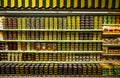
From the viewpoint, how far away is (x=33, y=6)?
13.0 ft

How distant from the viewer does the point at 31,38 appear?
4.04 meters

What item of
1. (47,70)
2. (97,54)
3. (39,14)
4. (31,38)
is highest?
(39,14)

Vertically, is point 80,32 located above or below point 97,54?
above

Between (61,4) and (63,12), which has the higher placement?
(61,4)

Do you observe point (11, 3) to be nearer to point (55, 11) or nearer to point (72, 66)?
point (55, 11)

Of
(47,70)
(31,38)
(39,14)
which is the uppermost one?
(39,14)

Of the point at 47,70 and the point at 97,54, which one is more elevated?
the point at 97,54

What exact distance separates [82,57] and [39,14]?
1.19 meters

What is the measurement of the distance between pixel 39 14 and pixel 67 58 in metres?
1.02

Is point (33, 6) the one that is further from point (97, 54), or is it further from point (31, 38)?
point (97, 54)

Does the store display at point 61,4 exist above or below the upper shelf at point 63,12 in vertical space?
above

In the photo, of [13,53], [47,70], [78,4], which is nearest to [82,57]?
[47,70]

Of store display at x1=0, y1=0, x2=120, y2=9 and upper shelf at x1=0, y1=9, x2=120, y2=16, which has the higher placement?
store display at x1=0, y1=0, x2=120, y2=9

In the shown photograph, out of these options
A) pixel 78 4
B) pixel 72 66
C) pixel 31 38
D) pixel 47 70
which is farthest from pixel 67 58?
pixel 78 4
